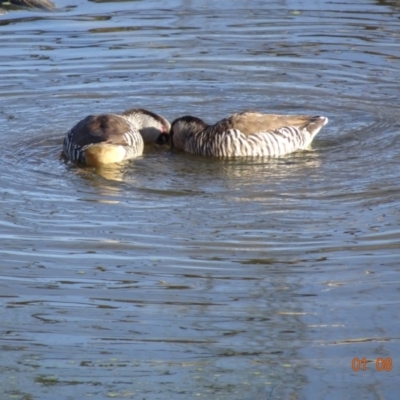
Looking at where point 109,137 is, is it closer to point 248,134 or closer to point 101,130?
point 101,130

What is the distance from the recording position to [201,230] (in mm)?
9234

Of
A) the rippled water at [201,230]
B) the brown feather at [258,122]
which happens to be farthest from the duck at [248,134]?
the rippled water at [201,230]

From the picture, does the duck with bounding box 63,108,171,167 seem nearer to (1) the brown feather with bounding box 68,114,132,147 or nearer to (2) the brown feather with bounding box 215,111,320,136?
(1) the brown feather with bounding box 68,114,132,147

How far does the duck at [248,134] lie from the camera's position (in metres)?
12.1

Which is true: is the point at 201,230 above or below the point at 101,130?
below

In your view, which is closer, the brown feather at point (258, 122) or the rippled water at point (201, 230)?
the rippled water at point (201, 230)

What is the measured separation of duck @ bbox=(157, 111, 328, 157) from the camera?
477 inches

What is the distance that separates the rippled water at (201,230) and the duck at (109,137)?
0.19 meters

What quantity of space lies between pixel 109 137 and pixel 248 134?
1.47m

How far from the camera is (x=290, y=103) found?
45.6ft

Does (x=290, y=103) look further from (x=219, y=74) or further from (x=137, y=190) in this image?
(x=137, y=190)
